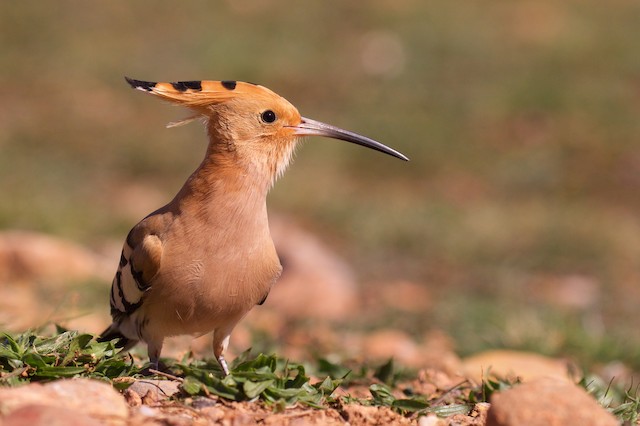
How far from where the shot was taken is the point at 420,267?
774 cm

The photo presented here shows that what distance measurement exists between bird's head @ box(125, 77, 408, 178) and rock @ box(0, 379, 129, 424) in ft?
3.69

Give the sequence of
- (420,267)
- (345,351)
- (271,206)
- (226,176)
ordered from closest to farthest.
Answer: (226,176) < (345,351) < (420,267) < (271,206)

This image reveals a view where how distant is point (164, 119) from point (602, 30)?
18.4ft

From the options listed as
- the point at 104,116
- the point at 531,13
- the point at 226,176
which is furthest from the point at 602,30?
the point at 226,176

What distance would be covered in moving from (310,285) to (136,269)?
3287mm

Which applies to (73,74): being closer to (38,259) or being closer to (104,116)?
(104,116)

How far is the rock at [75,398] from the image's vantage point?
251 cm

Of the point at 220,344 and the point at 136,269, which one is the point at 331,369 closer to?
the point at 220,344

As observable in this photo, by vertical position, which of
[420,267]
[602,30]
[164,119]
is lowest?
[420,267]

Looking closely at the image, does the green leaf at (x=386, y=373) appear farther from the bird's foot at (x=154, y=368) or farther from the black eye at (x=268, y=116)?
the black eye at (x=268, y=116)

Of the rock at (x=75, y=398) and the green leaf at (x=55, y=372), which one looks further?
the green leaf at (x=55, y=372)

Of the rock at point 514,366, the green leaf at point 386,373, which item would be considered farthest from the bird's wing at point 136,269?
the rock at point 514,366

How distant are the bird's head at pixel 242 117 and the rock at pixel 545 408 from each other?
130 centimetres

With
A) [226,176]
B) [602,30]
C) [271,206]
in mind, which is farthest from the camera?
[602,30]
